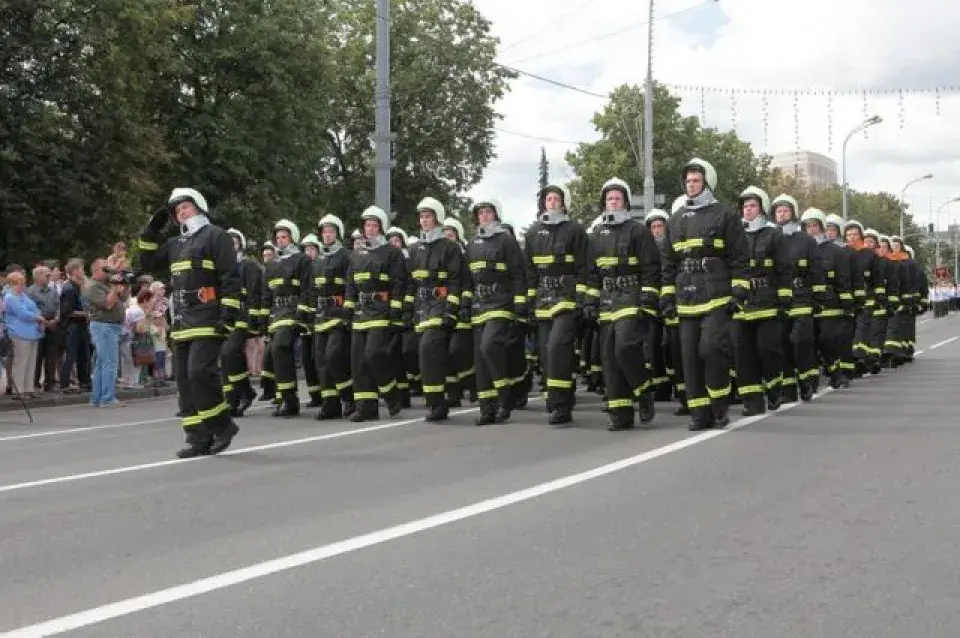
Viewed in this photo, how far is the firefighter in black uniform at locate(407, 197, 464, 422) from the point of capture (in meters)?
12.3

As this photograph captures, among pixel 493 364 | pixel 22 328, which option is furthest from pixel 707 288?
pixel 22 328

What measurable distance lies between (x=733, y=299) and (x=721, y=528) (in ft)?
15.4

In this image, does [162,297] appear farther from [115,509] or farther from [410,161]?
[410,161]

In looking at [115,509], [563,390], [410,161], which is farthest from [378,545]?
[410,161]

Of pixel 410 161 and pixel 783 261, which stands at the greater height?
pixel 410 161

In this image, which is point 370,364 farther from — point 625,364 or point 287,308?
point 625,364

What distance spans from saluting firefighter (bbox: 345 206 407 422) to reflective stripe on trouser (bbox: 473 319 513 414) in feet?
3.64

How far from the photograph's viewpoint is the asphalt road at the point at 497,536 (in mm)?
4867

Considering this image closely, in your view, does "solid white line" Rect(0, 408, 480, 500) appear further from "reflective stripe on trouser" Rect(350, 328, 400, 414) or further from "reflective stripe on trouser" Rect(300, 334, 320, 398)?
"reflective stripe on trouser" Rect(300, 334, 320, 398)

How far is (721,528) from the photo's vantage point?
21.1ft

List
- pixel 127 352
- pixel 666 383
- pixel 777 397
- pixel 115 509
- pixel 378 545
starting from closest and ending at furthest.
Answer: pixel 378 545 < pixel 115 509 < pixel 777 397 < pixel 666 383 < pixel 127 352

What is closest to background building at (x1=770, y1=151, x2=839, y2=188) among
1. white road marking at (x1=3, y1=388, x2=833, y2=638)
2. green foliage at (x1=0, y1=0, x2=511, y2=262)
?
green foliage at (x1=0, y1=0, x2=511, y2=262)

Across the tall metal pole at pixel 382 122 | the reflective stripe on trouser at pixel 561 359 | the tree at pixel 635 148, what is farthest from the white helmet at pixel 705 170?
the tree at pixel 635 148

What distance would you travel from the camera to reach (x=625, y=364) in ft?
35.8
